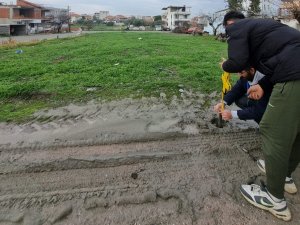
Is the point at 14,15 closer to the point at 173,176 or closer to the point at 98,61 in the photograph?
→ the point at 98,61

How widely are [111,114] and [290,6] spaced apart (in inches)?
308

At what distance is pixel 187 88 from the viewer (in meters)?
6.25

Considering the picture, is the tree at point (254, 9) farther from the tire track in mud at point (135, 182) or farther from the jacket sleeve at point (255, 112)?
the jacket sleeve at point (255, 112)

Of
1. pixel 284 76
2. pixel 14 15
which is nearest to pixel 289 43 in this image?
pixel 284 76

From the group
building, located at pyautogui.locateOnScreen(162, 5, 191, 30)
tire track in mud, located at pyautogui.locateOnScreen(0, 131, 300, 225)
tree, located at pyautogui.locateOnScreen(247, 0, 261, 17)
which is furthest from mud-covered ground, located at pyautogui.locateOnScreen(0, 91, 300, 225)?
building, located at pyautogui.locateOnScreen(162, 5, 191, 30)

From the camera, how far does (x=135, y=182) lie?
10.1 ft

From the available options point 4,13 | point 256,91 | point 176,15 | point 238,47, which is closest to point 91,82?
point 256,91

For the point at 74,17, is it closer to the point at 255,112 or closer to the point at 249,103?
the point at 249,103

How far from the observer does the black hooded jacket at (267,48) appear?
2412 millimetres

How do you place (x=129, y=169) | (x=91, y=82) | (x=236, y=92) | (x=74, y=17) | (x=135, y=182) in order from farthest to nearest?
(x=74, y=17)
(x=91, y=82)
(x=236, y=92)
(x=129, y=169)
(x=135, y=182)

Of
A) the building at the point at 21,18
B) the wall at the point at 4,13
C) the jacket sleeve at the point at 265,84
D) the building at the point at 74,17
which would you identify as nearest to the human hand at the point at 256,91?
the jacket sleeve at the point at 265,84

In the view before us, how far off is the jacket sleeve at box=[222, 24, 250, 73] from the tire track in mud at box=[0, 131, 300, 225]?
1156mm

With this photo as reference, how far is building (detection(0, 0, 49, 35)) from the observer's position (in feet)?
159

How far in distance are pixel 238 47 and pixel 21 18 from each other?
5816 centimetres
